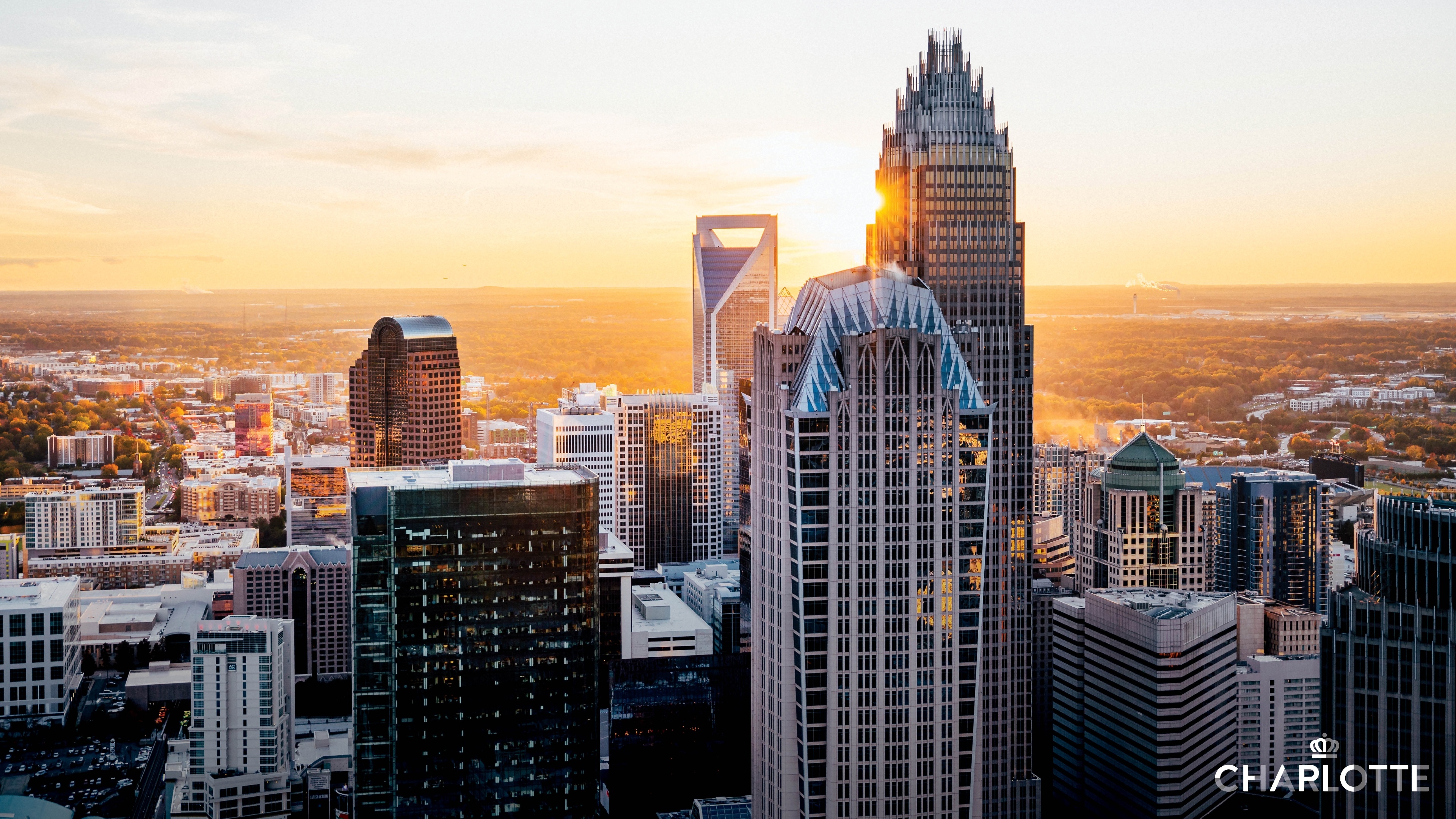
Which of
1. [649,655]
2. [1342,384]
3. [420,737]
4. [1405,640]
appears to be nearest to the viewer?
[1405,640]

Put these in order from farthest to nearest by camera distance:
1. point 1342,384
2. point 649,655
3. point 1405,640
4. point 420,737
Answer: point 649,655, point 1342,384, point 420,737, point 1405,640

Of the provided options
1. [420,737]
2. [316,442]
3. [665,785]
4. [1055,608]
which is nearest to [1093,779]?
[1055,608]

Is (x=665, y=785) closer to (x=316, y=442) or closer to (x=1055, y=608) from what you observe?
(x=1055, y=608)

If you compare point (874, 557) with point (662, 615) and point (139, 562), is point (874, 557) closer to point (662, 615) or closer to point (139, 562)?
point (662, 615)

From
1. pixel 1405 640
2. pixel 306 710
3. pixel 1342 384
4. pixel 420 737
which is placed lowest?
pixel 306 710

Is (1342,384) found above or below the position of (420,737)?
above

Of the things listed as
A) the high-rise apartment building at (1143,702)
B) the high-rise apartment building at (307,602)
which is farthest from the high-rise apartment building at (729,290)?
the high-rise apartment building at (1143,702)

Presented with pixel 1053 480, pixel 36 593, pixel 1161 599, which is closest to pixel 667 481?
pixel 1053 480
